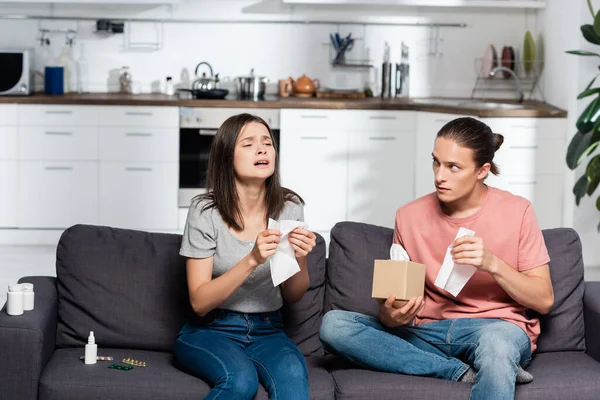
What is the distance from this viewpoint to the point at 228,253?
2.92m

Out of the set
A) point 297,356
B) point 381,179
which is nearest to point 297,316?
point 297,356

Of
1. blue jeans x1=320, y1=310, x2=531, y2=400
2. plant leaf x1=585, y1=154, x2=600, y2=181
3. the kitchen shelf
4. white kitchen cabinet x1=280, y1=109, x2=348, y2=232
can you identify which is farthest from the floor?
blue jeans x1=320, y1=310, x2=531, y2=400

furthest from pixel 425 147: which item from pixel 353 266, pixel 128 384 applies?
pixel 128 384

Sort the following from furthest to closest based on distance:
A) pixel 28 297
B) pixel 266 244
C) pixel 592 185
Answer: pixel 592 185, pixel 28 297, pixel 266 244

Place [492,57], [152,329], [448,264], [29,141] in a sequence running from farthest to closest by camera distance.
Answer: [492,57] → [29,141] → [152,329] → [448,264]

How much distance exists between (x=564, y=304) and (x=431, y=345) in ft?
1.64

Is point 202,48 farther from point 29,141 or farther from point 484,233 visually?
point 484,233

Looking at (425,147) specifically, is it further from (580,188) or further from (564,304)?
(564,304)

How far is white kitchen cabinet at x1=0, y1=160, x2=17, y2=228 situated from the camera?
643cm

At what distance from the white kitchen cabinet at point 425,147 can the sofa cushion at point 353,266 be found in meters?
3.11

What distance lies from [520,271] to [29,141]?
4234 mm

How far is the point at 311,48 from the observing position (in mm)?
7055

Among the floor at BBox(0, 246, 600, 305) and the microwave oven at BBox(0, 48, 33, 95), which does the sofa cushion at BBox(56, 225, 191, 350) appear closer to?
the floor at BBox(0, 246, 600, 305)

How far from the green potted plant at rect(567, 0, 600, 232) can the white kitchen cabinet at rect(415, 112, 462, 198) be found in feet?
3.40
